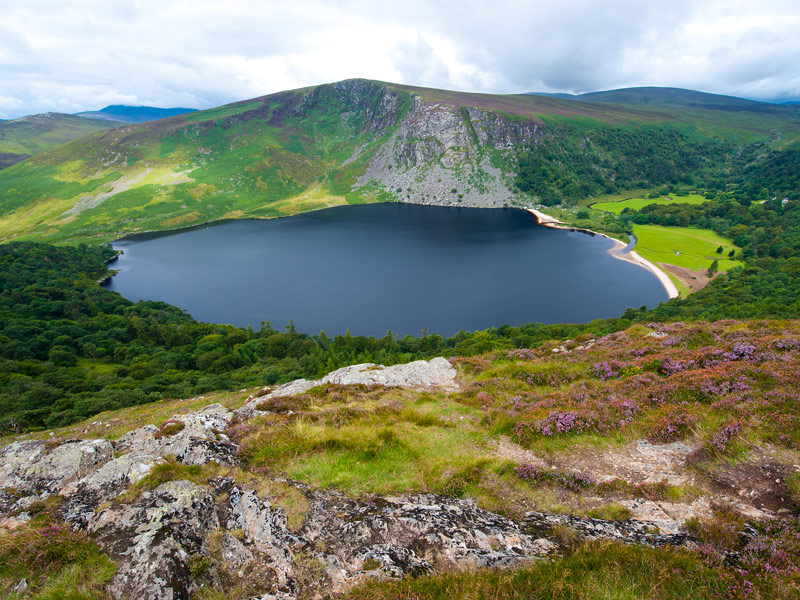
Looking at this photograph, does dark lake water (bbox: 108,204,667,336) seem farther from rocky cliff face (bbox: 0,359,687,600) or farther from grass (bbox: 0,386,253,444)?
rocky cliff face (bbox: 0,359,687,600)

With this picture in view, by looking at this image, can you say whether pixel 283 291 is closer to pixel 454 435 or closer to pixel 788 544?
pixel 454 435

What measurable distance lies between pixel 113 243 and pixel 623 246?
667 feet

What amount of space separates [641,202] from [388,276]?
162207 mm

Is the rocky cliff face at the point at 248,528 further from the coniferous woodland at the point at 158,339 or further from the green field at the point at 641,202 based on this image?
the green field at the point at 641,202

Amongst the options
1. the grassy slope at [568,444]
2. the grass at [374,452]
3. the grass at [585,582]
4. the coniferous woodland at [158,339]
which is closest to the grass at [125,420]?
the coniferous woodland at [158,339]

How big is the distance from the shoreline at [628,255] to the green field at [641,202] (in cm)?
3751

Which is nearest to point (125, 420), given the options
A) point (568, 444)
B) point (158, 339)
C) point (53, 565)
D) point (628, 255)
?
point (53, 565)

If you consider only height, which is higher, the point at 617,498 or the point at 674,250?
the point at 617,498

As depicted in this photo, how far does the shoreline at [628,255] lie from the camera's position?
85500 millimetres

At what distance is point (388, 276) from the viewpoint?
315ft

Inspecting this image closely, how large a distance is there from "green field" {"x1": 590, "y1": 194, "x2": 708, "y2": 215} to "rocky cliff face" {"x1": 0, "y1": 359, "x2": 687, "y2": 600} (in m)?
194

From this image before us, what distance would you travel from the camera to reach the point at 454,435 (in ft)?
45.0

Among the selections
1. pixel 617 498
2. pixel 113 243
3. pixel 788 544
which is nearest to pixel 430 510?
pixel 617 498

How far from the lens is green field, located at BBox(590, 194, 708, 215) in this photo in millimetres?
171750
